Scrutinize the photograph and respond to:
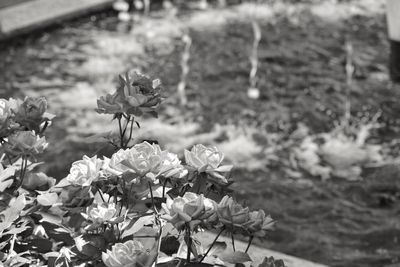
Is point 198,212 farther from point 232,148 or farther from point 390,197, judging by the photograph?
point 232,148

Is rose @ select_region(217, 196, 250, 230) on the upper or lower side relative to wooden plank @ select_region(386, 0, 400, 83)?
upper

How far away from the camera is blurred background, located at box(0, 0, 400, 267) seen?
423 centimetres

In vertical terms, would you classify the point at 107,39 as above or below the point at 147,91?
below

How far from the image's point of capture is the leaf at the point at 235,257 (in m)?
1.81

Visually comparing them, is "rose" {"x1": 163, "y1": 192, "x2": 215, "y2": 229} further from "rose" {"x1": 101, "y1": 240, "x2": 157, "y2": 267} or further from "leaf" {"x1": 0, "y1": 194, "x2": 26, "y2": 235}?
"leaf" {"x1": 0, "y1": 194, "x2": 26, "y2": 235}

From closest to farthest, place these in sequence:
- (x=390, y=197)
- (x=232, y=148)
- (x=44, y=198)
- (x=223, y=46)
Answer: (x=44, y=198) → (x=390, y=197) → (x=232, y=148) → (x=223, y=46)

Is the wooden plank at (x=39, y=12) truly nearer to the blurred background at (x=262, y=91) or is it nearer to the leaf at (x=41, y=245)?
the blurred background at (x=262, y=91)

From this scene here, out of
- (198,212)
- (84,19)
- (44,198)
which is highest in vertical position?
(198,212)

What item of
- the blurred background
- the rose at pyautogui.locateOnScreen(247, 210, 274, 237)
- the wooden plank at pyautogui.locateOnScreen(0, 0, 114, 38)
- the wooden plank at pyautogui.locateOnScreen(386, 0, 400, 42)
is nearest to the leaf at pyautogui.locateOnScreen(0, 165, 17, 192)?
the rose at pyautogui.locateOnScreen(247, 210, 274, 237)

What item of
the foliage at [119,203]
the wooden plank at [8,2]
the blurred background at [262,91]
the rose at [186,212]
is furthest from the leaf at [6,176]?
the wooden plank at [8,2]

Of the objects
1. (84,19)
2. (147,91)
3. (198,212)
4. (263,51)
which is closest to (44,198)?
(147,91)

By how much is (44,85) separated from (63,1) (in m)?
1.84

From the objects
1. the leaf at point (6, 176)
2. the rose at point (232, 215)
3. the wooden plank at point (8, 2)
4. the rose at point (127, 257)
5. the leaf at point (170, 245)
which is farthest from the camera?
the wooden plank at point (8, 2)

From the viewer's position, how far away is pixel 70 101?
5.72 meters
